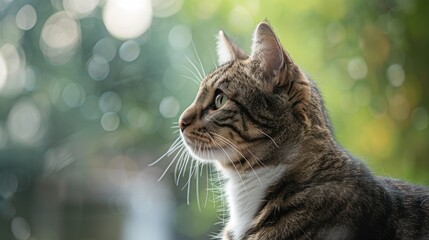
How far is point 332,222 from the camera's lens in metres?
0.82

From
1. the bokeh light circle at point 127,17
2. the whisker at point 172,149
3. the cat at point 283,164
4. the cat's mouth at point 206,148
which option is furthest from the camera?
the bokeh light circle at point 127,17

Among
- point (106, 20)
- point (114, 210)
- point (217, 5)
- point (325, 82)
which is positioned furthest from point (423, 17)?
point (114, 210)

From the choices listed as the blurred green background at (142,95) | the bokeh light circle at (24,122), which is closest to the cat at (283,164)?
the blurred green background at (142,95)

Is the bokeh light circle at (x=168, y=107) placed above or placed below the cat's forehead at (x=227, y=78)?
below

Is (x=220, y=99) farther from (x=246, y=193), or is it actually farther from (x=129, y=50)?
(x=129, y=50)

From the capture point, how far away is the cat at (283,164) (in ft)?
2.72

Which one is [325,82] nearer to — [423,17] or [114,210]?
[423,17]

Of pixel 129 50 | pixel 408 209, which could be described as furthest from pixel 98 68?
pixel 408 209

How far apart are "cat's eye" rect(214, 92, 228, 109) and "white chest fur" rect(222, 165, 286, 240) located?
10 cm

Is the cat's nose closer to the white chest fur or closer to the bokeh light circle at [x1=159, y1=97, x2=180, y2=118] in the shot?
the white chest fur

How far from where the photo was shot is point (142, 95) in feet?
4.13

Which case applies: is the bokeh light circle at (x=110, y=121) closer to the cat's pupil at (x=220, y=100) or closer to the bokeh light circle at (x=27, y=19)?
the bokeh light circle at (x=27, y=19)

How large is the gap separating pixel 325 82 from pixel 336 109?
0.06 meters

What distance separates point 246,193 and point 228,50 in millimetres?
257
